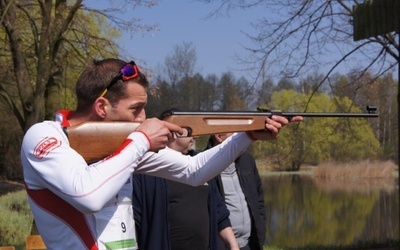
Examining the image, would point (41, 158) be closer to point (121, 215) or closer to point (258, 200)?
point (121, 215)

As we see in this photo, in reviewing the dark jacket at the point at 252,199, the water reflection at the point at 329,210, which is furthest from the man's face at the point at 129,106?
the water reflection at the point at 329,210

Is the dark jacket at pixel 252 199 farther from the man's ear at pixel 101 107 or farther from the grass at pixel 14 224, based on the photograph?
the grass at pixel 14 224

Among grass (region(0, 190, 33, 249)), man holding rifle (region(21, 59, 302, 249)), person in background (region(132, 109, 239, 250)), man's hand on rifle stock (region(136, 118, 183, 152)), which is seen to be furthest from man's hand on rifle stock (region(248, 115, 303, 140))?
grass (region(0, 190, 33, 249))

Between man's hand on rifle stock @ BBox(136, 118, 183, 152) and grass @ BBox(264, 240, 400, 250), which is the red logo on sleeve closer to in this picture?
man's hand on rifle stock @ BBox(136, 118, 183, 152)

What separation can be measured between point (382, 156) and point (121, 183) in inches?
1072

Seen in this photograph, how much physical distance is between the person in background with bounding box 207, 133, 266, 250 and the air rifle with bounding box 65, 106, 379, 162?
2413 mm

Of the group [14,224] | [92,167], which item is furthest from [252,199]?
[14,224]

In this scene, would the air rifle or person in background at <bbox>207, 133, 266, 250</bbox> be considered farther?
person in background at <bbox>207, 133, 266, 250</bbox>

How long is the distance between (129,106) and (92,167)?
1.48 ft

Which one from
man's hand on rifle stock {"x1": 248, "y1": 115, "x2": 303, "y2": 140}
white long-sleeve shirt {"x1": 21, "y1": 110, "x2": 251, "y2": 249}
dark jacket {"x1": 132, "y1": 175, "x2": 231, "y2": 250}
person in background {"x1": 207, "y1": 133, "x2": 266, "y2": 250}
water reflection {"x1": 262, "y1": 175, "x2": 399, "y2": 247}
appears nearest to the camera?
white long-sleeve shirt {"x1": 21, "y1": 110, "x2": 251, "y2": 249}

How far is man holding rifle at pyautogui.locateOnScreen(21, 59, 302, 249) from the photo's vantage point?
82.3 inches

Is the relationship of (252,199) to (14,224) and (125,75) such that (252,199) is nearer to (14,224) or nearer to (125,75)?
(125,75)

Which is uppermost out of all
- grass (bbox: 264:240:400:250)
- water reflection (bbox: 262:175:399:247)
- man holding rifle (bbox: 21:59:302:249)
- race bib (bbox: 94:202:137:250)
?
man holding rifle (bbox: 21:59:302:249)

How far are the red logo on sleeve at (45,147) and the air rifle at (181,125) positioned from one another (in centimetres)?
13
